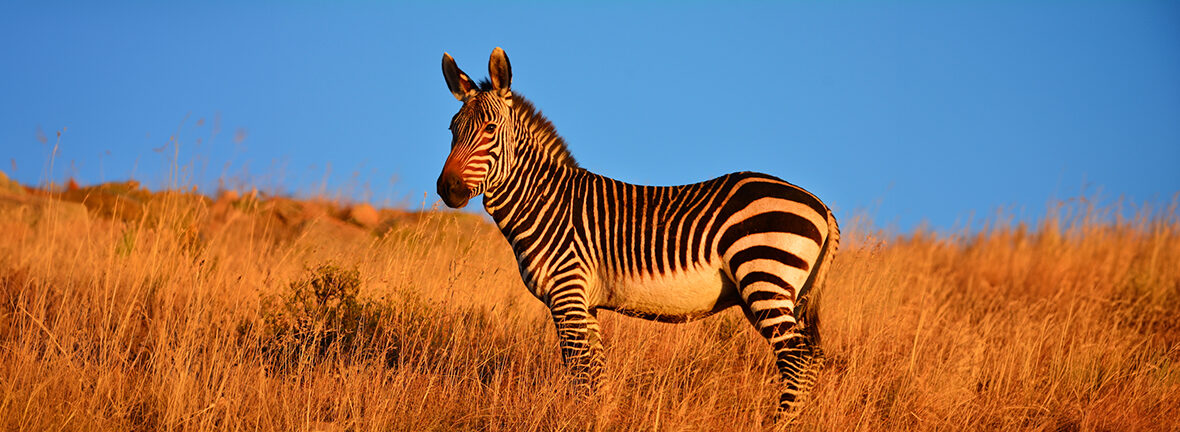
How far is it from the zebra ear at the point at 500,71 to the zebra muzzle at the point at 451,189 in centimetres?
70

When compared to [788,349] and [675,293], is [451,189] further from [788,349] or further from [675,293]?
[788,349]

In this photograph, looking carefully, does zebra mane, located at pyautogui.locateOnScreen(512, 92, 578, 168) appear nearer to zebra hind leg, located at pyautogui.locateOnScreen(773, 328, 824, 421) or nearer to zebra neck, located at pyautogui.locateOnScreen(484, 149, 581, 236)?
zebra neck, located at pyautogui.locateOnScreen(484, 149, 581, 236)

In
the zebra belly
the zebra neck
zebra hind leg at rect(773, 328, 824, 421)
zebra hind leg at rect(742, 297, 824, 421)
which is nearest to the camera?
zebra hind leg at rect(742, 297, 824, 421)

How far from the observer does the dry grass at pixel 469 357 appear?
5004 millimetres

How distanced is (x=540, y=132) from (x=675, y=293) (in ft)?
4.47

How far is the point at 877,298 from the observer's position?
8.52 metres

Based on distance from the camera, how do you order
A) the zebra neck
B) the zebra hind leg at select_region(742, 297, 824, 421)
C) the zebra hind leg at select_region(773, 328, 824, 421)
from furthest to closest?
the zebra neck → the zebra hind leg at select_region(773, 328, 824, 421) → the zebra hind leg at select_region(742, 297, 824, 421)

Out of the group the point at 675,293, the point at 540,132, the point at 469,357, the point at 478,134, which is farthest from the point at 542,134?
the point at 469,357

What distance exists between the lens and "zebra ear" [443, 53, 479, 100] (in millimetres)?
5422

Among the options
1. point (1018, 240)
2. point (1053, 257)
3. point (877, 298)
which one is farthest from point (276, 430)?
point (1018, 240)

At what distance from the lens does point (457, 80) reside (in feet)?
17.9

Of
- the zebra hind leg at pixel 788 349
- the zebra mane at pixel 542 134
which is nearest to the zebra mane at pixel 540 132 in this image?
the zebra mane at pixel 542 134

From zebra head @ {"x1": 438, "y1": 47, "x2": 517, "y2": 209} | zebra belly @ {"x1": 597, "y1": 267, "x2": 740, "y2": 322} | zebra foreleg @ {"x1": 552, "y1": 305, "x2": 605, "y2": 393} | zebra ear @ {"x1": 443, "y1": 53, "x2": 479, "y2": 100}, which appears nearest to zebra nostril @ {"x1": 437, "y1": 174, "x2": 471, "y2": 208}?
zebra head @ {"x1": 438, "y1": 47, "x2": 517, "y2": 209}

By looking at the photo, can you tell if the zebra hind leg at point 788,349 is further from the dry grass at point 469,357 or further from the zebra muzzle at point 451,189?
the zebra muzzle at point 451,189
